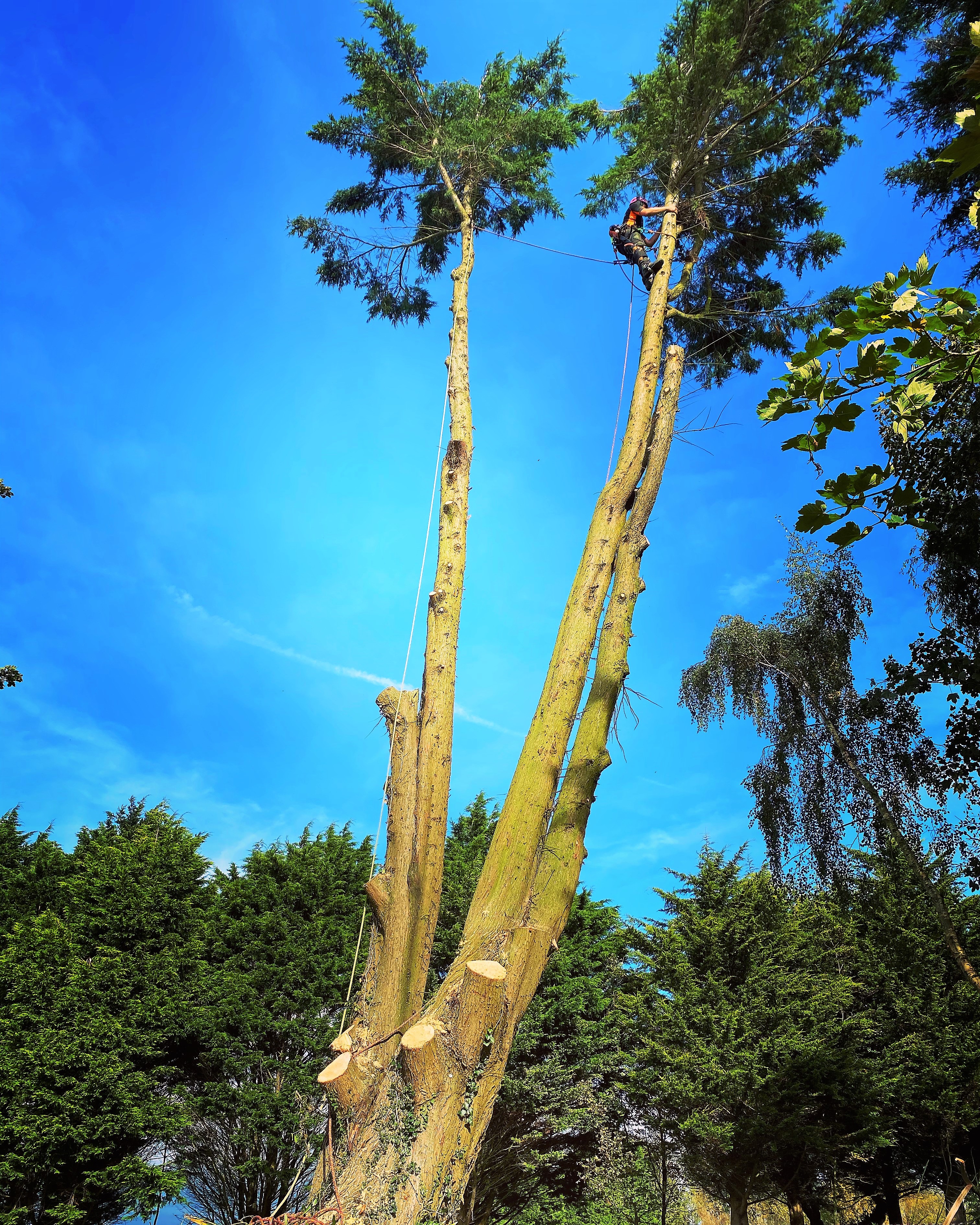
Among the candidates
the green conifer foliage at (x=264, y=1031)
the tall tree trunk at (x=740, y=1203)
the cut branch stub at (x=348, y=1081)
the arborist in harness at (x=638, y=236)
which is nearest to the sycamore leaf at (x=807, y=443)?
the cut branch stub at (x=348, y=1081)

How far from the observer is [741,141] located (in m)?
7.27

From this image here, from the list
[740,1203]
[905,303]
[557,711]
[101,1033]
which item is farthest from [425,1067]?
[740,1203]

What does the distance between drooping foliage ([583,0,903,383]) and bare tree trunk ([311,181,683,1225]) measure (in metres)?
1.57

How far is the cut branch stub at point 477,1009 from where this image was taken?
11.5ft

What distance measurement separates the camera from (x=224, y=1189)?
11062 mm

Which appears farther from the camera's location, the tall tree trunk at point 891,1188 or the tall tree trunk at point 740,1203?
the tall tree trunk at point 891,1188

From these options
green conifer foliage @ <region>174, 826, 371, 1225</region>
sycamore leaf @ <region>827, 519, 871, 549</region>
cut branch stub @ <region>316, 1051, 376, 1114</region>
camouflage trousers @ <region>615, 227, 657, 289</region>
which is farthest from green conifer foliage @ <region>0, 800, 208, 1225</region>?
sycamore leaf @ <region>827, 519, 871, 549</region>

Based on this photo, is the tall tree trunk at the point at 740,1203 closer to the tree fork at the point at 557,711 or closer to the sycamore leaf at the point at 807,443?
the tree fork at the point at 557,711

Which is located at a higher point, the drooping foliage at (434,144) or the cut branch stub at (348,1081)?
the drooping foliage at (434,144)

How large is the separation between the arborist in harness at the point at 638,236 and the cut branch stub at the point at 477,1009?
5524 millimetres

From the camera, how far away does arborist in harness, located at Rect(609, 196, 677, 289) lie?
6555 mm

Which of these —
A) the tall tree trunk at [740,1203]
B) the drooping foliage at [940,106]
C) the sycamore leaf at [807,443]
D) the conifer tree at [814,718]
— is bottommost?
the tall tree trunk at [740,1203]

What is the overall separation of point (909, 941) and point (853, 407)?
44.3 feet

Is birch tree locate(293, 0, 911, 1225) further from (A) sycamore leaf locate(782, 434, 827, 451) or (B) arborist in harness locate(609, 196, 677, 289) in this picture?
(A) sycamore leaf locate(782, 434, 827, 451)
